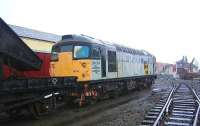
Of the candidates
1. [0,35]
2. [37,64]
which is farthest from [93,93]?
[0,35]

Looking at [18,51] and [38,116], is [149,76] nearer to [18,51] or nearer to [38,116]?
[38,116]

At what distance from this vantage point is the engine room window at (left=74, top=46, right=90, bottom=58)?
55.8 ft

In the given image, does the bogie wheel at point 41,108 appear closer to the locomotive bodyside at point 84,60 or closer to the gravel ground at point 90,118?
the gravel ground at point 90,118

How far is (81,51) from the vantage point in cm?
1712

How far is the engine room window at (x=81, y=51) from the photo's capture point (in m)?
17.0

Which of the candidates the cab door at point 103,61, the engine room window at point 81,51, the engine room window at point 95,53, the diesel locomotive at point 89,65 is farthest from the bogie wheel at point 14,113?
the cab door at point 103,61

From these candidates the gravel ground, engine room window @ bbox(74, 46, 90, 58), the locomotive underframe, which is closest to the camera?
the locomotive underframe

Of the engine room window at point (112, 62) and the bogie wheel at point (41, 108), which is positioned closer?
the bogie wheel at point (41, 108)

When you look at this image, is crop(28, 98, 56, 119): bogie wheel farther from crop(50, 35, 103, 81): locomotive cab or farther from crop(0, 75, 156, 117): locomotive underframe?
crop(50, 35, 103, 81): locomotive cab

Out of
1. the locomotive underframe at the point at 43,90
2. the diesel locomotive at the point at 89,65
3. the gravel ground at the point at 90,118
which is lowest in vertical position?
the gravel ground at the point at 90,118

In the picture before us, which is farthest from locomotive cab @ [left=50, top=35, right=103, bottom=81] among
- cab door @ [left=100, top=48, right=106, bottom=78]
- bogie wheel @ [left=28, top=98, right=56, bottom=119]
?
bogie wheel @ [left=28, top=98, right=56, bottom=119]

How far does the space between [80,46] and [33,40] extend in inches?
335

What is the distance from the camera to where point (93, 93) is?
700 inches

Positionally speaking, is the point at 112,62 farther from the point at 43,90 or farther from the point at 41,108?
the point at 43,90
